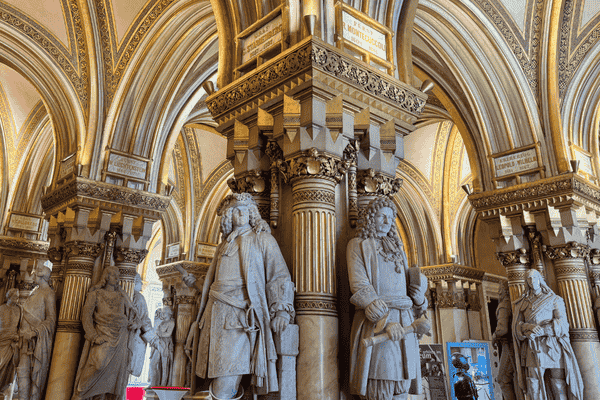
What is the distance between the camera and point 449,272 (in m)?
12.2

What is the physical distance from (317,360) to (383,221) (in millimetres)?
949

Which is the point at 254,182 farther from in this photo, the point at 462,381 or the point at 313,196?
the point at 462,381

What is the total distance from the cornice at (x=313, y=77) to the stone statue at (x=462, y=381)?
6055 millimetres

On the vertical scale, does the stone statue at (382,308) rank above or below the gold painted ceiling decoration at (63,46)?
below

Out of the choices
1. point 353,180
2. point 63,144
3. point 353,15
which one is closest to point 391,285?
point 353,180

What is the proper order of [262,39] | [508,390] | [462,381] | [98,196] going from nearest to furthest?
[262,39] < [508,390] < [98,196] < [462,381]

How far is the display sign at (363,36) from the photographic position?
13.0 feet

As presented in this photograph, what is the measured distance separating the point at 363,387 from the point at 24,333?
517cm

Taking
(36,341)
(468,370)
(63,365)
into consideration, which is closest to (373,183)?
(63,365)

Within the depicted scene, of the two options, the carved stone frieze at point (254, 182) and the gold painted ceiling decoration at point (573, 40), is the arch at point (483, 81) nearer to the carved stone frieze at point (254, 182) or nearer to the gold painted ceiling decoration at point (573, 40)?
the gold painted ceiling decoration at point (573, 40)

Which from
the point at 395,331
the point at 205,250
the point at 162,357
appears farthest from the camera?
the point at 205,250

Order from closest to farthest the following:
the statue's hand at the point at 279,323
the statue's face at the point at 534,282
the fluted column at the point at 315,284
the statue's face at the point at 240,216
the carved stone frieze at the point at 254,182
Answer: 1. the statue's hand at the point at 279,323
2. the fluted column at the point at 315,284
3. the statue's face at the point at 240,216
4. the carved stone frieze at the point at 254,182
5. the statue's face at the point at 534,282

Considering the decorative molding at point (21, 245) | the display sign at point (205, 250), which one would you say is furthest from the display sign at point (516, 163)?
the decorative molding at point (21, 245)

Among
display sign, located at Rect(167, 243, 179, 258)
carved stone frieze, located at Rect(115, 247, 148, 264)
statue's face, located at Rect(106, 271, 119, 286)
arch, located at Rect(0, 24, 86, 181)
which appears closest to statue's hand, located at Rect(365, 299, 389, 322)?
statue's face, located at Rect(106, 271, 119, 286)
